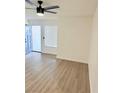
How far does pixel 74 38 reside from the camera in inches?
248

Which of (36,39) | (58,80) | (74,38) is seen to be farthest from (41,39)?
(58,80)

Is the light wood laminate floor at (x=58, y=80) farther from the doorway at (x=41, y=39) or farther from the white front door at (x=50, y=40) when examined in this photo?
the doorway at (x=41, y=39)

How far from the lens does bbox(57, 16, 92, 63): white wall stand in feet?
19.6

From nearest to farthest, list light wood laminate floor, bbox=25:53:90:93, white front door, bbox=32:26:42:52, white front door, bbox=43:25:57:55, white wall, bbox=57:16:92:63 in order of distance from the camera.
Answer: light wood laminate floor, bbox=25:53:90:93
white wall, bbox=57:16:92:63
white front door, bbox=43:25:57:55
white front door, bbox=32:26:42:52

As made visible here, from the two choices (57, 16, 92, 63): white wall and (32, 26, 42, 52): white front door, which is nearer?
(57, 16, 92, 63): white wall

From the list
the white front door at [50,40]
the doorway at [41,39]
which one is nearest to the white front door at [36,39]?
the doorway at [41,39]

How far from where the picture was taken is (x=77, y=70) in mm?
5062

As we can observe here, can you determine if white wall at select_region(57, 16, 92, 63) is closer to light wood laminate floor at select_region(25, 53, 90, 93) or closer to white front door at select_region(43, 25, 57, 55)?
light wood laminate floor at select_region(25, 53, 90, 93)

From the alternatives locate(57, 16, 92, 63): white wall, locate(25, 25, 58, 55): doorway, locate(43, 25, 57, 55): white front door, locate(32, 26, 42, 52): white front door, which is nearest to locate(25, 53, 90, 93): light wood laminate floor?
locate(57, 16, 92, 63): white wall

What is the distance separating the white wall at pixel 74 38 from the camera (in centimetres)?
596
